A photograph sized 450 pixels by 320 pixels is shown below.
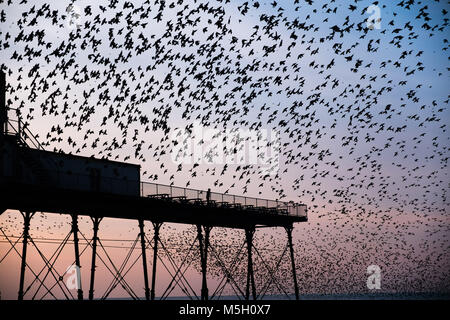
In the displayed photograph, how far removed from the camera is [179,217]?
136 ft

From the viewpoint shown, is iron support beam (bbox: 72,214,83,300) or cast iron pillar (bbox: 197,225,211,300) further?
cast iron pillar (bbox: 197,225,211,300)

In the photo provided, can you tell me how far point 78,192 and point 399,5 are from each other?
20021mm

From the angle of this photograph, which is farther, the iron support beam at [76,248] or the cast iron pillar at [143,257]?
the cast iron pillar at [143,257]

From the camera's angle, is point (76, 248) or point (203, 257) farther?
point (203, 257)

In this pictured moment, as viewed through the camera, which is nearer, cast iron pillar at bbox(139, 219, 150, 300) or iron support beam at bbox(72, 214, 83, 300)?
iron support beam at bbox(72, 214, 83, 300)

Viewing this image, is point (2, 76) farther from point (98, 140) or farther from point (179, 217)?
point (179, 217)

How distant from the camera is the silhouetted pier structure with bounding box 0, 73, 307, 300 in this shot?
33594mm

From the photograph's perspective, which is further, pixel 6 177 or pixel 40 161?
pixel 40 161

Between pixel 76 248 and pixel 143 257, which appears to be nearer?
pixel 76 248

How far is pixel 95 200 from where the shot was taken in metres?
35.7

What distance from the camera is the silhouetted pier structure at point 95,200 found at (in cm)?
3359
